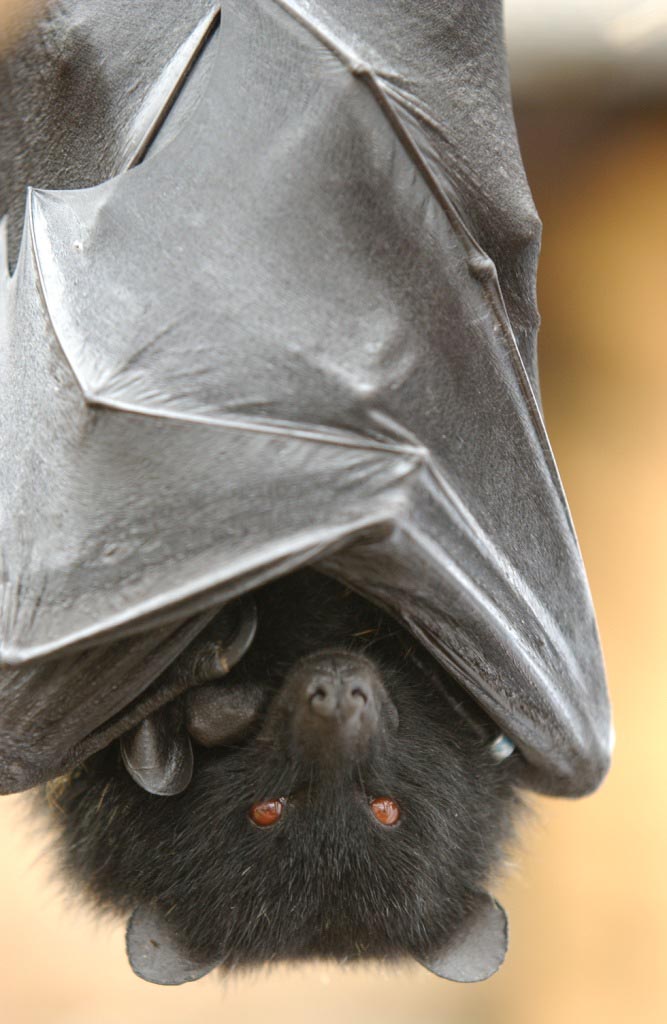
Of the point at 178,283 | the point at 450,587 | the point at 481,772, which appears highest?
the point at 178,283

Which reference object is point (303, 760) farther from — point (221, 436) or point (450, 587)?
point (221, 436)

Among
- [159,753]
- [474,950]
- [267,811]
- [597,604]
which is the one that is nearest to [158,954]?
[267,811]

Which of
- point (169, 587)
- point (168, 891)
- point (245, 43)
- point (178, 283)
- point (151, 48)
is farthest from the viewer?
point (168, 891)

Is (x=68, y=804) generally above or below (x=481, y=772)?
below

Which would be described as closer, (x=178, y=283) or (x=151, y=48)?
(x=178, y=283)

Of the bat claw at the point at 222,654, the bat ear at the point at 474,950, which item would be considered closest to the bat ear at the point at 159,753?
the bat claw at the point at 222,654

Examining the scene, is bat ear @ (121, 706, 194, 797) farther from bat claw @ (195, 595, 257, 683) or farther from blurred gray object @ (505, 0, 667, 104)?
blurred gray object @ (505, 0, 667, 104)

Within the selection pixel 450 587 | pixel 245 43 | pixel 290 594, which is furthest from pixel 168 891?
pixel 245 43
